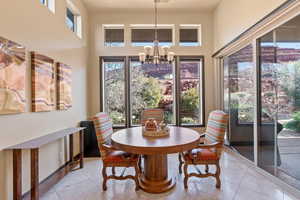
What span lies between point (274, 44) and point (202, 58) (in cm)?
222

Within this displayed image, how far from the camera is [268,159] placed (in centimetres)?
283

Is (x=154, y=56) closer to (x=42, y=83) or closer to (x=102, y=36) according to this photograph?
(x=42, y=83)

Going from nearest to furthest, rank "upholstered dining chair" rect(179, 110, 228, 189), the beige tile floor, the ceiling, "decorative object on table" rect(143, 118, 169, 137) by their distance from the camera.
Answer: the beige tile floor, "upholstered dining chair" rect(179, 110, 228, 189), "decorative object on table" rect(143, 118, 169, 137), the ceiling

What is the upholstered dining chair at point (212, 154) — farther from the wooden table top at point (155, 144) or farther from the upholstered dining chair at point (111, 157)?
the upholstered dining chair at point (111, 157)

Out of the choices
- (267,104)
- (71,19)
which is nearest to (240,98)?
(267,104)

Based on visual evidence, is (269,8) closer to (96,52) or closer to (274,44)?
(274,44)

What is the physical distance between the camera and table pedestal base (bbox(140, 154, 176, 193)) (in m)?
2.35

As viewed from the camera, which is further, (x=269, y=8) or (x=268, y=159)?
(x=268, y=159)

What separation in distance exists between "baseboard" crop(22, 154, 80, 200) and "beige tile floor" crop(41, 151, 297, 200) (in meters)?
0.08

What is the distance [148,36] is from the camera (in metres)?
4.80

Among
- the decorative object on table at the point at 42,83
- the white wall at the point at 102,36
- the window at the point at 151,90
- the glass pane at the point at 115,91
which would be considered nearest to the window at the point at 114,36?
the white wall at the point at 102,36

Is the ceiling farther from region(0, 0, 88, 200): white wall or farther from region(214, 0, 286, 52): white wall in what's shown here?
region(0, 0, 88, 200): white wall

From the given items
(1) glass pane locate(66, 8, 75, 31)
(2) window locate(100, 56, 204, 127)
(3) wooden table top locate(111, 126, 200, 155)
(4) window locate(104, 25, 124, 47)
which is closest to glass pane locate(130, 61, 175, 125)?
(2) window locate(100, 56, 204, 127)

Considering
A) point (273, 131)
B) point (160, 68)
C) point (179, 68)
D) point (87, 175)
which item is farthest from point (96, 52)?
point (273, 131)
